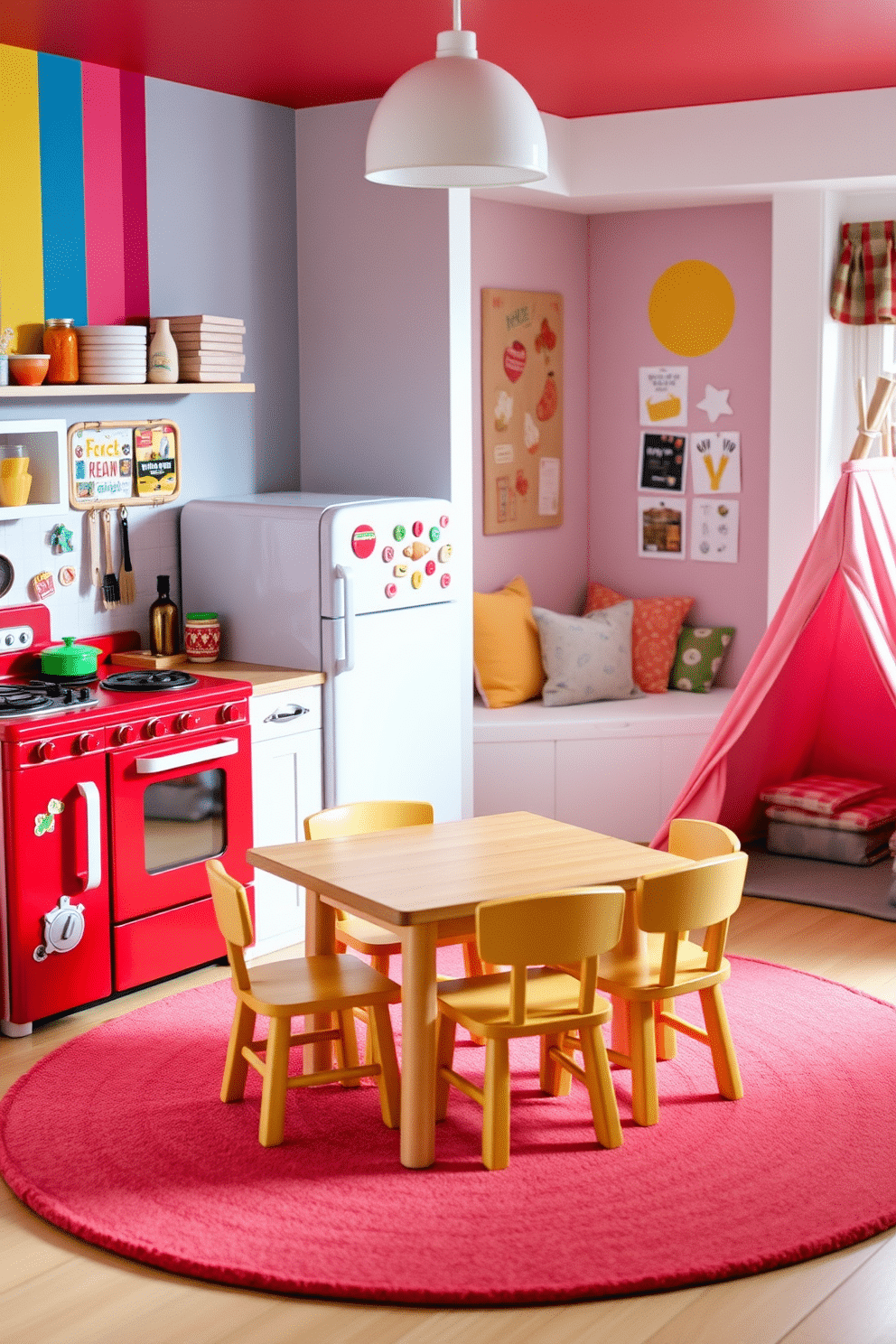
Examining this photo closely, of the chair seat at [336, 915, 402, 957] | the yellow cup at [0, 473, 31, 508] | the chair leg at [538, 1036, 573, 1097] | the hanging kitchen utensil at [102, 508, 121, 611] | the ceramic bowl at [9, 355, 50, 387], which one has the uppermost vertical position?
the ceramic bowl at [9, 355, 50, 387]

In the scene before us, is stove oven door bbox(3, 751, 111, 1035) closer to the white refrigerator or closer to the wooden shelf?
the white refrigerator

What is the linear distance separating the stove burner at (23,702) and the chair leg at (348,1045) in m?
1.14

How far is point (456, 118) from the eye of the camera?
2.88 m

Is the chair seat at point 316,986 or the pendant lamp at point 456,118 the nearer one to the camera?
the pendant lamp at point 456,118

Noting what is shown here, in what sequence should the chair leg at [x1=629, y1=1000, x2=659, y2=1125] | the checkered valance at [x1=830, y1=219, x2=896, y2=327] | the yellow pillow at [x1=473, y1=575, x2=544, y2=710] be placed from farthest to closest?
the yellow pillow at [x1=473, y1=575, x2=544, y2=710], the checkered valance at [x1=830, y1=219, x2=896, y2=327], the chair leg at [x1=629, y1=1000, x2=659, y2=1125]

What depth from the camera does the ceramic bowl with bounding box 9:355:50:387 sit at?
4.41 m

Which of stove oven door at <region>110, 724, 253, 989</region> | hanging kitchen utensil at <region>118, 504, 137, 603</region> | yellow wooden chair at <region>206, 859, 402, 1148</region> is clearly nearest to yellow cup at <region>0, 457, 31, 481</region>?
hanging kitchen utensil at <region>118, 504, 137, 603</region>

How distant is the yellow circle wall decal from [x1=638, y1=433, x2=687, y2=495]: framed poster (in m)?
0.36

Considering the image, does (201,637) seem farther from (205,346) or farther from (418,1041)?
(418,1041)

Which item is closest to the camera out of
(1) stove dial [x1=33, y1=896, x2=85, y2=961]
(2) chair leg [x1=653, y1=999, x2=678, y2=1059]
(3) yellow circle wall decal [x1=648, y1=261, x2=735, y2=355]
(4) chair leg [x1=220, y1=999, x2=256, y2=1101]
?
(4) chair leg [x1=220, y1=999, x2=256, y2=1101]

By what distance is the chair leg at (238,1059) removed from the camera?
3.68 meters

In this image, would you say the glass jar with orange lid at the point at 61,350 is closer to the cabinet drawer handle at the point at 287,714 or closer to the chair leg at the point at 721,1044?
the cabinet drawer handle at the point at 287,714

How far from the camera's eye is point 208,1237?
10.1 ft

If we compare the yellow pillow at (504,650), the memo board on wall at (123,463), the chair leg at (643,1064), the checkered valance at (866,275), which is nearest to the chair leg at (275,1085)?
the chair leg at (643,1064)
